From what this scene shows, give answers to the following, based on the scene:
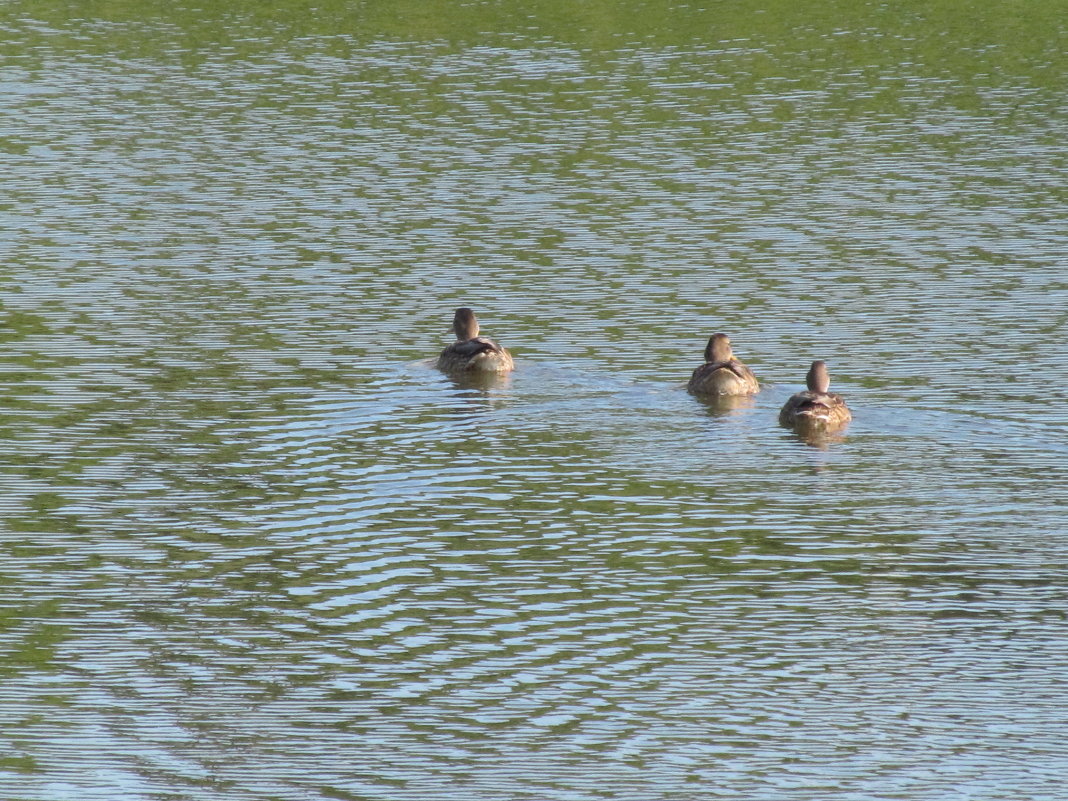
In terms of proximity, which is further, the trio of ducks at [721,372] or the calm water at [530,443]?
the trio of ducks at [721,372]

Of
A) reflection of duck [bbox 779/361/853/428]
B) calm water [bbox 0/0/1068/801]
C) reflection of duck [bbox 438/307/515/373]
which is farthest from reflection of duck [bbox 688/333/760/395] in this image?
reflection of duck [bbox 438/307/515/373]

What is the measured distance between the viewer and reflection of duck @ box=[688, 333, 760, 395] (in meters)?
19.3

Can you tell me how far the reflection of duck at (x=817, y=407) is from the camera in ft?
60.0

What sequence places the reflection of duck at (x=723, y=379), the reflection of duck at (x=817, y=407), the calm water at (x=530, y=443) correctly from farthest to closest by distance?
1. the reflection of duck at (x=723, y=379)
2. the reflection of duck at (x=817, y=407)
3. the calm water at (x=530, y=443)

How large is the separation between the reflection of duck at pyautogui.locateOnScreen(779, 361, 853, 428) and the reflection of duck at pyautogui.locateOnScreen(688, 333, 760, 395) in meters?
0.63

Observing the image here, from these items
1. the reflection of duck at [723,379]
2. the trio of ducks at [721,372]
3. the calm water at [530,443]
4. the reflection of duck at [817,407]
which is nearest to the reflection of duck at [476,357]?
the trio of ducks at [721,372]

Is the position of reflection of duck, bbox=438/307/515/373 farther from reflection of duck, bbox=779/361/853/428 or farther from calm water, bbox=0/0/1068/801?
reflection of duck, bbox=779/361/853/428

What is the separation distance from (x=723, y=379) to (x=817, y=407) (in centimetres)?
130

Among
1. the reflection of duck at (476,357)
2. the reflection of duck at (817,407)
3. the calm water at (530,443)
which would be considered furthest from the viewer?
the reflection of duck at (476,357)

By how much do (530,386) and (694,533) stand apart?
513cm

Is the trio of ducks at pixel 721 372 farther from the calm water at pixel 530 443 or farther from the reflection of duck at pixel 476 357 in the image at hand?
the calm water at pixel 530 443

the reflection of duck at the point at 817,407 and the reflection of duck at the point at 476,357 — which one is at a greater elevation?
the reflection of duck at the point at 476,357

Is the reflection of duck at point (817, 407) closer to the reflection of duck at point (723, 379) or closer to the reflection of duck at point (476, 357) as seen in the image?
the reflection of duck at point (723, 379)

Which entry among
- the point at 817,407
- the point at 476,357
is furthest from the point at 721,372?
the point at 476,357
